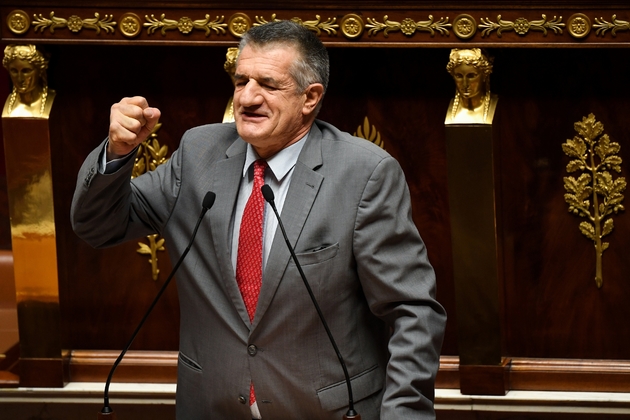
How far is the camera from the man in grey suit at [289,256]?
1.89 m

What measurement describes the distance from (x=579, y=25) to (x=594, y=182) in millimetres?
454

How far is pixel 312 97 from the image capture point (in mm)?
2006

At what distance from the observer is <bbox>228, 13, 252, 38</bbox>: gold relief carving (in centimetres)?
302

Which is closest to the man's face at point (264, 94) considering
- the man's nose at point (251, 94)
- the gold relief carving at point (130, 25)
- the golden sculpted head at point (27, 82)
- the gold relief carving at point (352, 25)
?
the man's nose at point (251, 94)

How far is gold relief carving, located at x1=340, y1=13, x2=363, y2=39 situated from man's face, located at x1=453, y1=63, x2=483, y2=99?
0.28m

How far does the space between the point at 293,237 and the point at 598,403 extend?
155 cm

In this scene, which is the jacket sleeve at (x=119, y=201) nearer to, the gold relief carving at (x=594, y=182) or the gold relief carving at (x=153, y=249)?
the gold relief carving at (x=153, y=249)

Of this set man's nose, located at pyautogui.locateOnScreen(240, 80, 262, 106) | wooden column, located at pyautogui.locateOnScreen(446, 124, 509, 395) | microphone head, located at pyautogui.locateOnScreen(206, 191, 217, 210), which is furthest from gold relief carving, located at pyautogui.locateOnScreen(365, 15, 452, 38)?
microphone head, located at pyautogui.locateOnScreen(206, 191, 217, 210)

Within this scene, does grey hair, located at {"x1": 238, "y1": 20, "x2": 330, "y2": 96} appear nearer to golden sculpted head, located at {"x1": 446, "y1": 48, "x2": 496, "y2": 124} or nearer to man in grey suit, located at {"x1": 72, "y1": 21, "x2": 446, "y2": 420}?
man in grey suit, located at {"x1": 72, "y1": 21, "x2": 446, "y2": 420}

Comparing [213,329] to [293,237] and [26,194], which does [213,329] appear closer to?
[293,237]

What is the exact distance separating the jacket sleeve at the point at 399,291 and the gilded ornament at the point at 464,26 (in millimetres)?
1082

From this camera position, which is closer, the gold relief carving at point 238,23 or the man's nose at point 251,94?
the man's nose at point 251,94

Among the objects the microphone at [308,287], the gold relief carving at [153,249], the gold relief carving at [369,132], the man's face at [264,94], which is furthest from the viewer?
the gold relief carving at [153,249]

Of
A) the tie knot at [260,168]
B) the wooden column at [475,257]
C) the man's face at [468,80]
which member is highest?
the man's face at [468,80]
